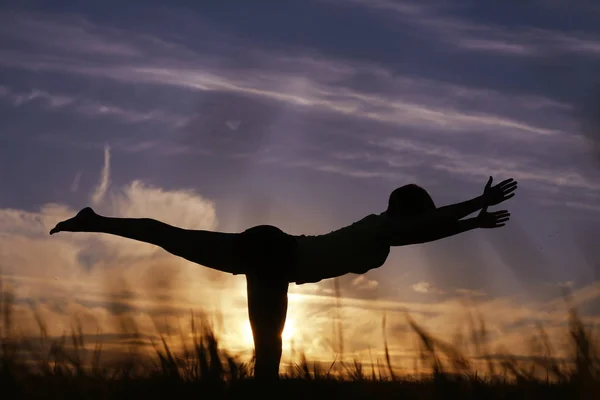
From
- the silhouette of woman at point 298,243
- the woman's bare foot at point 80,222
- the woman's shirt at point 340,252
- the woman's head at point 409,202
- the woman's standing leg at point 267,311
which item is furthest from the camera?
→ the woman's bare foot at point 80,222

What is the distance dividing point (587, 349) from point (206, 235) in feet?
13.8

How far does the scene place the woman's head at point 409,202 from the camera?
7.31 meters

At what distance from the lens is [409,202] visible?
7309 mm

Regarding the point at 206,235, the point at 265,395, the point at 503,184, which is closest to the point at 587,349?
the point at 265,395

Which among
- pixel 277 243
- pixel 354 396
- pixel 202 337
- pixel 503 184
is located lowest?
pixel 354 396

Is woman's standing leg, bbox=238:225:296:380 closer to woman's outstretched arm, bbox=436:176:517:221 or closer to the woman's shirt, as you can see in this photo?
the woman's shirt

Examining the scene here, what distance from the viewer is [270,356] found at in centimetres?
636

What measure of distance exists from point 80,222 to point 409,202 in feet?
10.6

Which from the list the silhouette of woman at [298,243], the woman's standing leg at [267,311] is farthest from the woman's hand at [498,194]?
the woman's standing leg at [267,311]

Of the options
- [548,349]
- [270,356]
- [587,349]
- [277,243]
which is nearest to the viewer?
[587,349]

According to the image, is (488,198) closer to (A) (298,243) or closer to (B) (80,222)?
(A) (298,243)

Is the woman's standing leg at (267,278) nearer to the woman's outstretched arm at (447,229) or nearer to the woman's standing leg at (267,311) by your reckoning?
the woman's standing leg at (267,311)

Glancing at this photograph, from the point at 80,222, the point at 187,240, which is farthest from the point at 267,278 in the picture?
the point at 80,222

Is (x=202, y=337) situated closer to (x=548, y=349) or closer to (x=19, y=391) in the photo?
(x=19, y=391)
